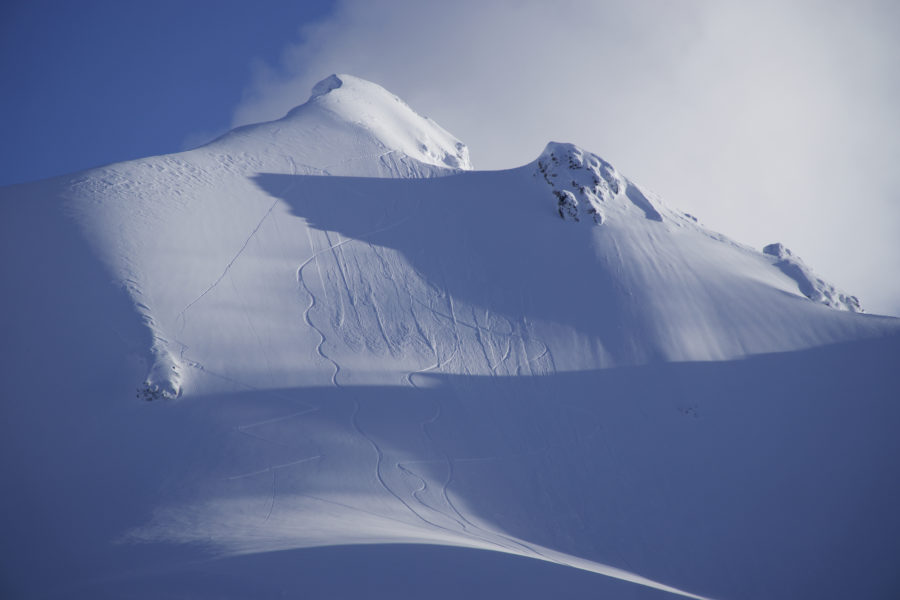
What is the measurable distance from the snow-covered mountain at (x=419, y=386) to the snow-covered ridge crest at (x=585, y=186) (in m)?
0.16

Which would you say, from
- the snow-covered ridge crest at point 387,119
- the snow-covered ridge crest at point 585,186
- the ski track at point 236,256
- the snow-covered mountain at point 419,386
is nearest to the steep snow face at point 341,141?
the snow-covered ridge crest at point 387,119

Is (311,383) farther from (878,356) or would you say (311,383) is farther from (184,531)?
(878,356)

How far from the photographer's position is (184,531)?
10.3 m

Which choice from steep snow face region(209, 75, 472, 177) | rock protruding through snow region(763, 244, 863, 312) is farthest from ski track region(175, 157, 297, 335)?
rock protruding through snow region(763, 244, 863, 312)

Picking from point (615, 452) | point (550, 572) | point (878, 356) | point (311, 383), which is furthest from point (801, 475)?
point (311, 383)

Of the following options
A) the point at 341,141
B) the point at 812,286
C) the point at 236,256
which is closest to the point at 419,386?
the point at 236,256

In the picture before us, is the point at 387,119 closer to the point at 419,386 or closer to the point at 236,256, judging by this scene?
the point at 236,256

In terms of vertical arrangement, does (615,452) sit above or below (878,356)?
below

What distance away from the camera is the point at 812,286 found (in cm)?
2409

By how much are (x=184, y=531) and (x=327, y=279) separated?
36.4 feet

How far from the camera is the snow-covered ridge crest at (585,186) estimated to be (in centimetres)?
2511

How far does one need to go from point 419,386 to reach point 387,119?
23.7 m

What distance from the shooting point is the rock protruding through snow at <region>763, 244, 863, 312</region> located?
77.8 feet

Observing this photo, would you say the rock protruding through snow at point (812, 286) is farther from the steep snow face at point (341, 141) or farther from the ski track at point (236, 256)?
the ski track at point (236, 256)
